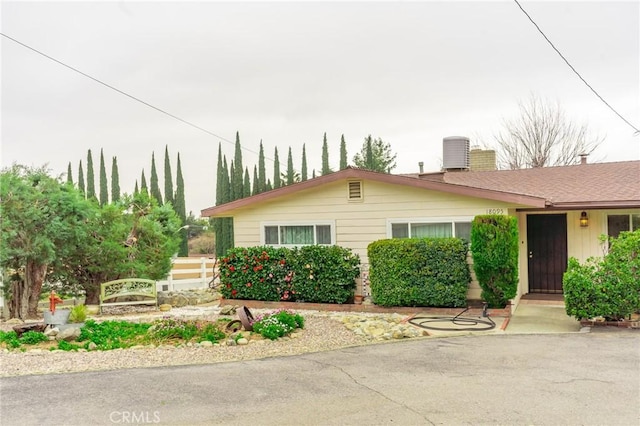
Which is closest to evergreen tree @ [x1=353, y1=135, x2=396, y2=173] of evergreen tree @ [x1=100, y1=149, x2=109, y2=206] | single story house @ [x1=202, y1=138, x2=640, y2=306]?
evergreen tree @ [x1=100, y1=149, x2=109, y2=206]

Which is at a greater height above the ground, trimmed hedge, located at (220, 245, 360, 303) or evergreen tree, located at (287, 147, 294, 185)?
evergreen tree, located at (287, 147, 294, 185)

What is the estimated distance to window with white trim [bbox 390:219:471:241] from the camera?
35.5ft

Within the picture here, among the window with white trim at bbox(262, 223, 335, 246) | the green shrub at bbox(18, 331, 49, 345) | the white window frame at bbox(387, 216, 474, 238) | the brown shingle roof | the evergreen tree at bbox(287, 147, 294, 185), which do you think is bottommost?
the green shrub at bbox(18, 331, 49, 345)

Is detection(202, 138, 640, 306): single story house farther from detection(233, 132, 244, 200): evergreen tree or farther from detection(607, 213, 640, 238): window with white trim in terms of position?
detection(233, 132, 244, 200): evergreen tree

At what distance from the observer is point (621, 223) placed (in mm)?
11430

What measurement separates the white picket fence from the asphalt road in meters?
9.58

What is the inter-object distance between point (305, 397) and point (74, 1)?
10153 millimetres

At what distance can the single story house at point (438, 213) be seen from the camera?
35.5ft

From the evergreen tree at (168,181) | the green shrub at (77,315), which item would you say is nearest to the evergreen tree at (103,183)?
the evergreen tree at (168,181)

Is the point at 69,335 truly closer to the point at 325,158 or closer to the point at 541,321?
the point at 541,321

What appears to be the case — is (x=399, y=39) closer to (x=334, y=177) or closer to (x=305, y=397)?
(x=334, y=177)

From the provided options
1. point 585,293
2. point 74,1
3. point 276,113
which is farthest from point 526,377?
point 276,113

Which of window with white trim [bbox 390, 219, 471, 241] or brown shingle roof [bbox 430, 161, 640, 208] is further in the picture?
brown shingle roof [bbox 430, 161, 640, 208]

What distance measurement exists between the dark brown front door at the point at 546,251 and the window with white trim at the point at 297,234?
4.81m
